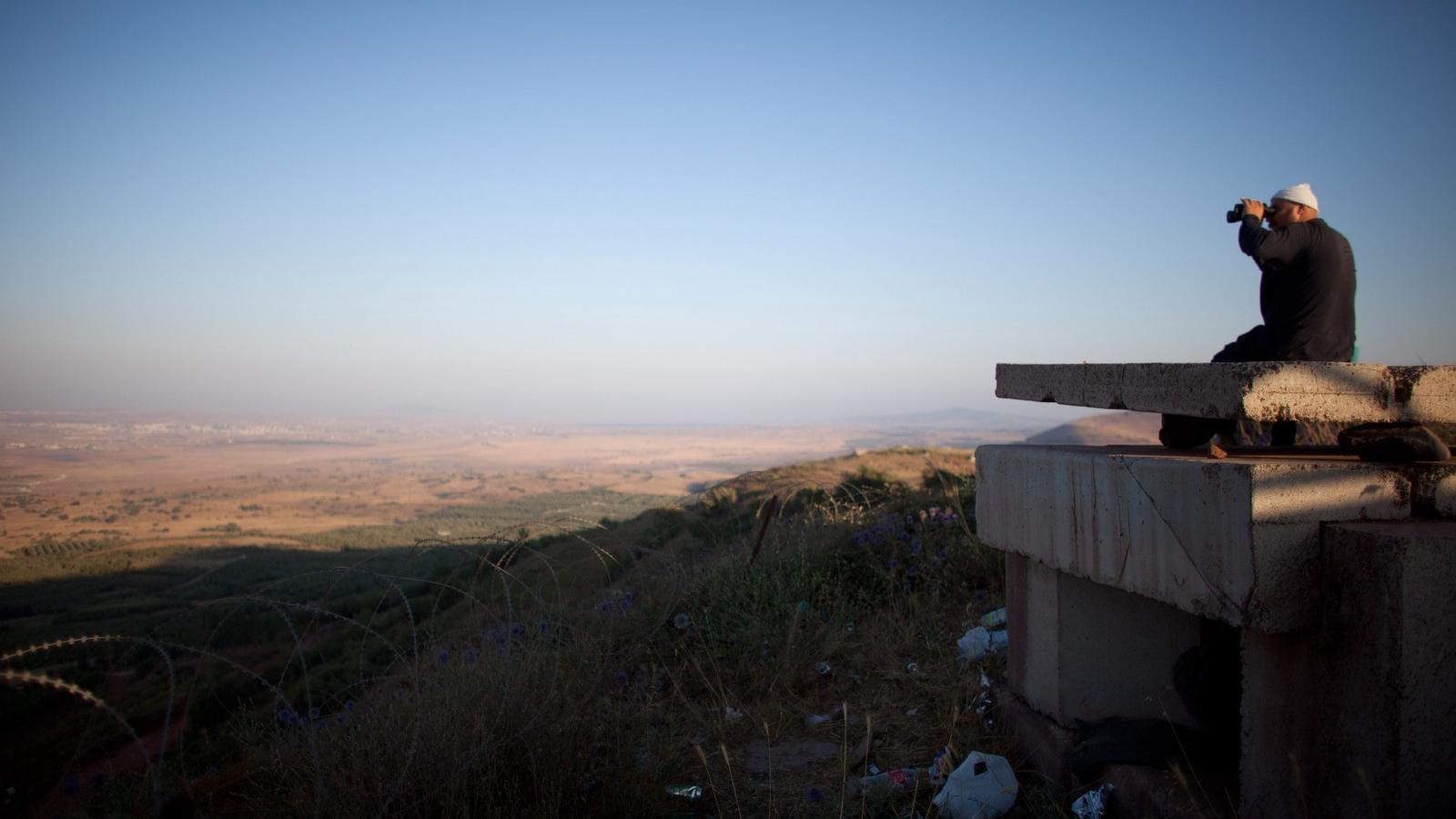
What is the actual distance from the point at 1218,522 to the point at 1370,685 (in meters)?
0.54

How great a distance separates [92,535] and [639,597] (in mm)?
10459

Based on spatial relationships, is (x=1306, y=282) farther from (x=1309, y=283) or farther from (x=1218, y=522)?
(x=1218, y=522)

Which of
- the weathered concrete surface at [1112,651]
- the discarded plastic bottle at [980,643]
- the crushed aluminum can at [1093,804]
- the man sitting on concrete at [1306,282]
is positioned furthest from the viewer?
the discarded plastic bottle at [980,643]

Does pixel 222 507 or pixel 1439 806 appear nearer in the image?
pixel 1439 806

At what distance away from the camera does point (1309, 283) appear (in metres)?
4.03

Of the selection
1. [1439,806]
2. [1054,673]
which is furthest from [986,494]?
[1439,806]

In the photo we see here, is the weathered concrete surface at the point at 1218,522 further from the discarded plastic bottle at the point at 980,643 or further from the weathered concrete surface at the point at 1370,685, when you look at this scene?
the discarded plastic bottle at the point at 980,643

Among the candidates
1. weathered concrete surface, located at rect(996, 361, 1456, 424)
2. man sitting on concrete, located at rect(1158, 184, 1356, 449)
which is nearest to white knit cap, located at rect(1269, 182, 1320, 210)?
man sitting on concrete, located at rect(1158, 184, 1356, 449)

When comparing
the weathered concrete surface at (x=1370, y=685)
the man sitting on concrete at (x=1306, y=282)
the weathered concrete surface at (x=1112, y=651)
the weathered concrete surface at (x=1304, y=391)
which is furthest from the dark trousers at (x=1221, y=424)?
the weathered concrete surface at (x=1370, y=685)

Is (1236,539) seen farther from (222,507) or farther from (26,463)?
(222,507)

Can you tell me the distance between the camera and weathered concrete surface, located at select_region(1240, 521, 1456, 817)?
202 centimetres

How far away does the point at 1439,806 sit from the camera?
2049 mm

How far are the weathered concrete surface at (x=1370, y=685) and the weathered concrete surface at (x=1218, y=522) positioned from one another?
0.09 m

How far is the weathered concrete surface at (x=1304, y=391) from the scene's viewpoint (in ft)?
8.24
